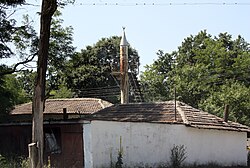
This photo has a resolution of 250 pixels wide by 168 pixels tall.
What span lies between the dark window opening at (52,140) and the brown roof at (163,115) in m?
1.88

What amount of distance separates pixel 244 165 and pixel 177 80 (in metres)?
21.4

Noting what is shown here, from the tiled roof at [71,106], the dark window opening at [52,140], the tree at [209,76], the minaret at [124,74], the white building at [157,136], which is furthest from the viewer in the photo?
the tree at [209,76]

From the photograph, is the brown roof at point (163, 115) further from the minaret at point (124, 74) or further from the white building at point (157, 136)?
the minaret at point (124, 74)

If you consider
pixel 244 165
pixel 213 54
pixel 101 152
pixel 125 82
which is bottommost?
pixel 244 165

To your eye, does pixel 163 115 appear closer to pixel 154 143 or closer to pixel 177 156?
pixel 154 143

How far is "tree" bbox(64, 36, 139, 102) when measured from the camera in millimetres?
46219

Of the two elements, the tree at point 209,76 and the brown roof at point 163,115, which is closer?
the brown roof at point 163,115

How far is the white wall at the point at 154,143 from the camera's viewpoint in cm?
1819

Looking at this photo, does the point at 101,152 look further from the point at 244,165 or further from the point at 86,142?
the point at 244,165

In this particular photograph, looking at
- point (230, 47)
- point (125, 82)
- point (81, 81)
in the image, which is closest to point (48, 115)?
point (125, 82)

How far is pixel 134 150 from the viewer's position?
19.8 metres

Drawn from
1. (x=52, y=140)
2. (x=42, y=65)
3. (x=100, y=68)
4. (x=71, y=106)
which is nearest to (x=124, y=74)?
(x=71, y=106)

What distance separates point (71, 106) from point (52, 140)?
16.2 metres

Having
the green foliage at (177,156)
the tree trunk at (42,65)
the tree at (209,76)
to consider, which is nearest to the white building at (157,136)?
the green foliage at (177,156)
